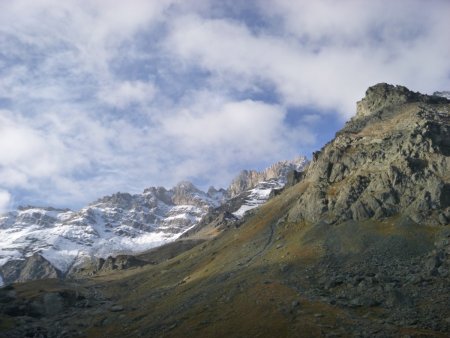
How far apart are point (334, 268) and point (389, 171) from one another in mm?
32463

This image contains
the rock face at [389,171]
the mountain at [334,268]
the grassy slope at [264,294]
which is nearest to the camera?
the mountain at [334,268]

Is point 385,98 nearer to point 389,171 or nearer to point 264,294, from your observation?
point 389,171

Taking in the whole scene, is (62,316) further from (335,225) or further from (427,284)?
(427,284)

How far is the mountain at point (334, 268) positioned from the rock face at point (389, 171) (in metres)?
0.33

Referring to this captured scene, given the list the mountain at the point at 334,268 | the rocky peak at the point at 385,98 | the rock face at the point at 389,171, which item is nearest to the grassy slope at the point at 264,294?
the mountain at the point at 334,268

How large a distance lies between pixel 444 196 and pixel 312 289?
35.4 metres

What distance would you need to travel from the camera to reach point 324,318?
70.1m

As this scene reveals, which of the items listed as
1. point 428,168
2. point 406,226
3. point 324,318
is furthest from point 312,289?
point 428,168

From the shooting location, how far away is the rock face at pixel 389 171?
104m

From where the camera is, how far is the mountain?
71.6 metres

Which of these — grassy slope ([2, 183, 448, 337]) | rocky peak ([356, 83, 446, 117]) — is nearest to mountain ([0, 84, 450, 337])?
grassy slope ([2, 183, 448, 337])

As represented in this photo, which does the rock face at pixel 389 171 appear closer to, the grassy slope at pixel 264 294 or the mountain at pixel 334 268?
the mountain at pixel 334 268

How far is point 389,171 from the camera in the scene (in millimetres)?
113438

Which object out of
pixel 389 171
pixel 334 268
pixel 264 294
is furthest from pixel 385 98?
pixel 264 294
